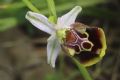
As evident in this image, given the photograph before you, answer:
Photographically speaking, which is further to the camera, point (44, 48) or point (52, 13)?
point (44, 48)

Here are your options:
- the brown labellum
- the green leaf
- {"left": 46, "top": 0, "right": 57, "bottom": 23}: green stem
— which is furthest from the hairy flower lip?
the green leaf

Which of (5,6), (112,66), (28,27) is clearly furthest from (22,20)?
(112,66)

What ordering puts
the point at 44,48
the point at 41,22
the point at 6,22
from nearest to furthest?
1. the point at 41,22
2. the point at 6,22
3. the point at 44,48

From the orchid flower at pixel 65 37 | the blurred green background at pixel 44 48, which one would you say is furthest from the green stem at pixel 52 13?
the blurred green background at pixel 44 48

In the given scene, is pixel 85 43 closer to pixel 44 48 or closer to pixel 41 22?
pixel 41 22

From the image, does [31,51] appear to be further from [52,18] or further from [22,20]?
[52,18]

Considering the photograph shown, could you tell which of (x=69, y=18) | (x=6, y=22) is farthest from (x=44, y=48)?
→ (x=69, y=18)

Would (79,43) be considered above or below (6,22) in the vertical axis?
above

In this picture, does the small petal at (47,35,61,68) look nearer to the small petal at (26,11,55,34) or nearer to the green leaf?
the small petal at (26,11,55,34)
